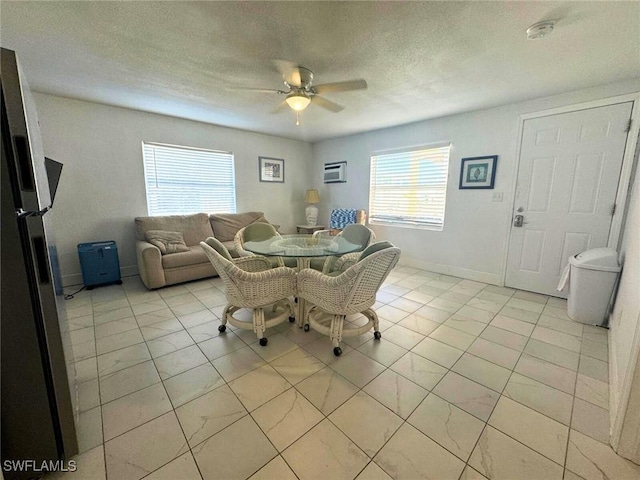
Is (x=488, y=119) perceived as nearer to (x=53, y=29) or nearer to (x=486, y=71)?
(x=486, y=71)

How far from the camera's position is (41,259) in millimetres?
1029

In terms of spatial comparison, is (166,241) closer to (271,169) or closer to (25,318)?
(271,169)

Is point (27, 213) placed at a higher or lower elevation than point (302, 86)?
lower

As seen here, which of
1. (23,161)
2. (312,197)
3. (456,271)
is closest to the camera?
(23,161)

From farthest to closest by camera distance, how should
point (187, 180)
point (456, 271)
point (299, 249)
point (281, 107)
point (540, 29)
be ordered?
point (187, 180)
point (456, 271)
point (281, 107)
point (299, 249)
point (540, 29)

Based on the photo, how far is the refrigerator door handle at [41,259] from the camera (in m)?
1.01

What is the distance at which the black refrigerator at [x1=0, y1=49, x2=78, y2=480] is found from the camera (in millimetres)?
923

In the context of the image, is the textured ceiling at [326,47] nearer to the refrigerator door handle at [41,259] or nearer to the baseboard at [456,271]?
the refrigerator door handle at [41,259]

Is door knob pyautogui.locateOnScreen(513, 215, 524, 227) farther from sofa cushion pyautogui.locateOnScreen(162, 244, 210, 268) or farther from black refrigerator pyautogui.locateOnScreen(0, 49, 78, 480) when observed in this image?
black refrigerator pyautogui.locateOnScreen(0, 49, 78, 480)

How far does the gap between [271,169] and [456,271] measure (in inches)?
149

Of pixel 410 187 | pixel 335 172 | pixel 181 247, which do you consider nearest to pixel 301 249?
pixel 181 247

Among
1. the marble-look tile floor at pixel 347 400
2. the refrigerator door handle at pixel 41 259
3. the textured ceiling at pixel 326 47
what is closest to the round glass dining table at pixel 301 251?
the marble-look tile floor at pixel 347 400

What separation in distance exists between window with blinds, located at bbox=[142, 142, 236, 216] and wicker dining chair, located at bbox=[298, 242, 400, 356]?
3.06 meters

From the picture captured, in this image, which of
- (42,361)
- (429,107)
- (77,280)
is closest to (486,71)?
(429,107)
